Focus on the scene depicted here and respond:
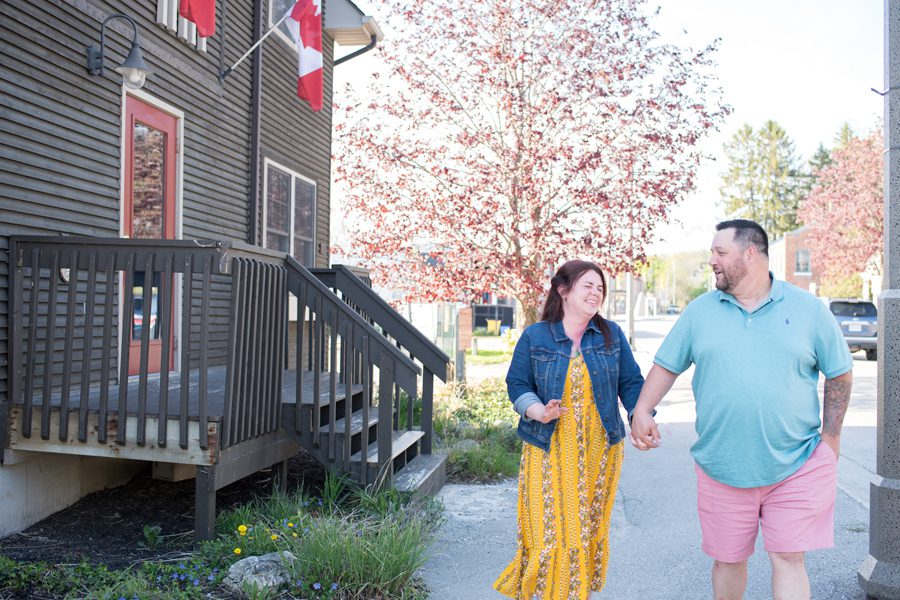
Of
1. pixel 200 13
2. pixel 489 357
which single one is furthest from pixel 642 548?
pixel 489 357

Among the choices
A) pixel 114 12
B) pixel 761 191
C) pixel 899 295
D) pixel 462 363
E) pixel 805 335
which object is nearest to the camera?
pixel 805 335

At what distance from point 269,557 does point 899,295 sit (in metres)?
3.38

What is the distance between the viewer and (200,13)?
6672mm

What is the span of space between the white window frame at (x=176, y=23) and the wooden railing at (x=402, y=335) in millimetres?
2309

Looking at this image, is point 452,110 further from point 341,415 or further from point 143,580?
point 143,580

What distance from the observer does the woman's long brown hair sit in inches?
148

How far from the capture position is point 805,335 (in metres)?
3.28

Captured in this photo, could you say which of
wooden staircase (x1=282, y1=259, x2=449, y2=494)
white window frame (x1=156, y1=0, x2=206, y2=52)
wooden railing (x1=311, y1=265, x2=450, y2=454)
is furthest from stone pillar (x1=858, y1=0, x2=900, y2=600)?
white window frame (x1=156, y1=0, x2=206, y2=52)

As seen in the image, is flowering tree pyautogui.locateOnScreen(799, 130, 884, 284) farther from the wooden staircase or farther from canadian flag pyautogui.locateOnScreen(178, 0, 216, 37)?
canadian flag pyautogui.locateOnScreen(178, 0, 216, 37)

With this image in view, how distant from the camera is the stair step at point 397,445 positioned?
5.71 meters

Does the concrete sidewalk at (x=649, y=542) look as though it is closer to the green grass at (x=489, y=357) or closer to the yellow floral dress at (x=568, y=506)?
the yellow floral dress at (x=568, y=506)

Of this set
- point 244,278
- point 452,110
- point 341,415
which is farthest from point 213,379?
point 452,110

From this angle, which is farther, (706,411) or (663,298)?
(663,298)

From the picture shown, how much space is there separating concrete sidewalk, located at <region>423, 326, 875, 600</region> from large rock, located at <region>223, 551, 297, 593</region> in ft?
2.60
